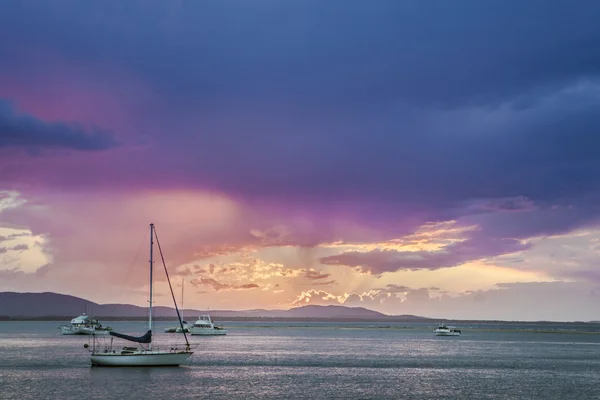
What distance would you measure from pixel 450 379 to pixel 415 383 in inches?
290

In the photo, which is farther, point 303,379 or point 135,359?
point 135,359

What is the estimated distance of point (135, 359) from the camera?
83875 mm

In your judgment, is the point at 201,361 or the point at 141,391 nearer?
the point at 141,391

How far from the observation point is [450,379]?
80.9m

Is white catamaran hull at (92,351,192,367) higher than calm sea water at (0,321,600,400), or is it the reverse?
white catamaran hull at (92,351,192,367)

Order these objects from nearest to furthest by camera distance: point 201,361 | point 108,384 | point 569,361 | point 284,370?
point 108,384 → point 284,370 → point 201,361 → point 569,361

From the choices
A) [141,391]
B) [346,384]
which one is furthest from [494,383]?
[141,391]

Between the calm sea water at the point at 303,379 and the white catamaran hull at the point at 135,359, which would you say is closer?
the calm sea water at the point at 303,379

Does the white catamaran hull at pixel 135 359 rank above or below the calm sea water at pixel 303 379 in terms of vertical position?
above

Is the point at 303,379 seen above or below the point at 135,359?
below

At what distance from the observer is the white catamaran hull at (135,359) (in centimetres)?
8382

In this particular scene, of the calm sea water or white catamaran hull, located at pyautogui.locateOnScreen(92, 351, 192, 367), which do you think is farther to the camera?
white catamaran hull, located at pyautogui.locateOnScreen(92, 351, 192, 367)

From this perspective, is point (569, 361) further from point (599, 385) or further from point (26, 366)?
point (26, 366)

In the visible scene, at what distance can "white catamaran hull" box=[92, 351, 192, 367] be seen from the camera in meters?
83.8
